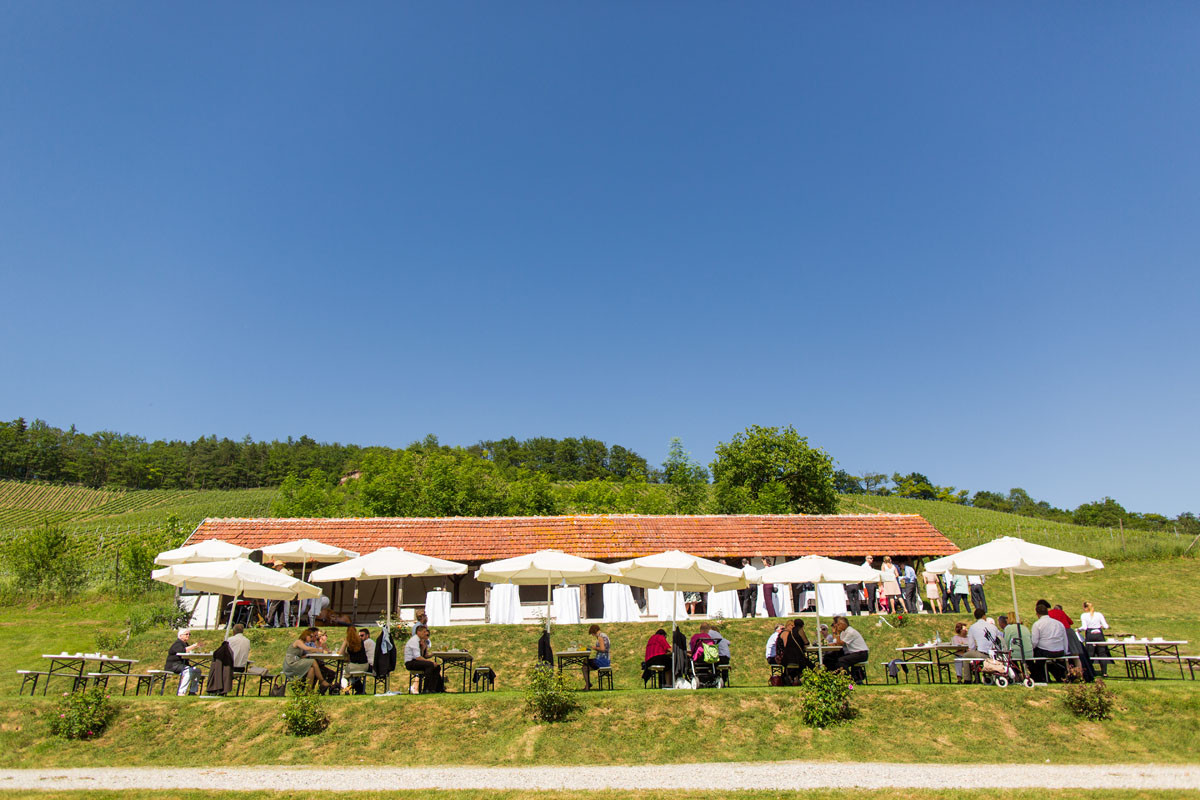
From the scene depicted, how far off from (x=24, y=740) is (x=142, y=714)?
137 centimetres

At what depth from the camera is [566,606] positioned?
68.7 feet

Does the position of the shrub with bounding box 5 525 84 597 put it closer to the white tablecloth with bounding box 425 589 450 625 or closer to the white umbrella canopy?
the white umbrella canopy

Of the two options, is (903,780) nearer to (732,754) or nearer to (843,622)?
(732,754)

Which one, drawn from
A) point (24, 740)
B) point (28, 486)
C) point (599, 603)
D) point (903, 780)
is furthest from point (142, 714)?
point (28, 486)

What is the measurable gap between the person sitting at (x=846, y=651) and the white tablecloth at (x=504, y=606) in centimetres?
1073

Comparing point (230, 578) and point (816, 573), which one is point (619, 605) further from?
point (230, 578)

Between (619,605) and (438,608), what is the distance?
521cm

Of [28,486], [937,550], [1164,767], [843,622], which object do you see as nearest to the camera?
[1164,767]

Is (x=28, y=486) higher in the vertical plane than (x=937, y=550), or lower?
higher

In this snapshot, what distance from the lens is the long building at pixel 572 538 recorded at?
2433 cm

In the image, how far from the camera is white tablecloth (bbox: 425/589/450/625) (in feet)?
66.9

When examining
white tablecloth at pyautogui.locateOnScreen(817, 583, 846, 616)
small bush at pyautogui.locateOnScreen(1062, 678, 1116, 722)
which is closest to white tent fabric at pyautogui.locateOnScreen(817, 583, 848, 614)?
white tablecloth at pyautogui.locateOnScreen(817, 583, 846, 616)

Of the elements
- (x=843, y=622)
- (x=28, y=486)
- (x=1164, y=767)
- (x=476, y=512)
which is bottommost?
(x=1164, y=767)

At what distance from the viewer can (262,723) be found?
10281mm
